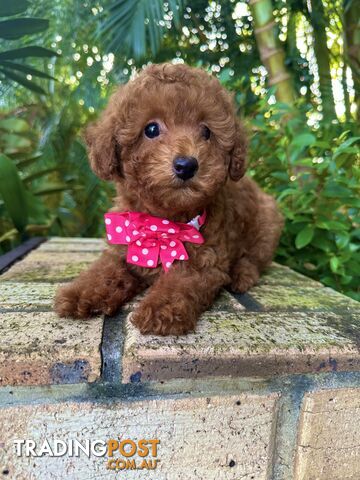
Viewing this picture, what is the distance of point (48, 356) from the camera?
4.10 ft

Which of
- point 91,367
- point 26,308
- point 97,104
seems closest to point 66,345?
point 91,367

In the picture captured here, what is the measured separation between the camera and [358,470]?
142cm

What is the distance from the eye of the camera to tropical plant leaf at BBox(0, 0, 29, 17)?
2535mm

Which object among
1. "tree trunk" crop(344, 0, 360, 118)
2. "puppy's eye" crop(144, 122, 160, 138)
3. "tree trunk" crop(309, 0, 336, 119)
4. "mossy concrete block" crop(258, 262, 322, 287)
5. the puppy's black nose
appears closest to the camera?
the puppy's black nose

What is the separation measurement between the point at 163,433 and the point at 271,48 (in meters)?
2.57

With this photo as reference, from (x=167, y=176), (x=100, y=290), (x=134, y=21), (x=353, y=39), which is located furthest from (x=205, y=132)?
(x=353, y=39)

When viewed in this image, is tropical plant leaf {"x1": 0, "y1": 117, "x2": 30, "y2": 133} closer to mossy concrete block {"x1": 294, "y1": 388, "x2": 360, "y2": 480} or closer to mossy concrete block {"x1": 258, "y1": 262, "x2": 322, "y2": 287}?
mossy concrete block {"x1": 258, "y1": 262, "x2": 322, "y2": 287}

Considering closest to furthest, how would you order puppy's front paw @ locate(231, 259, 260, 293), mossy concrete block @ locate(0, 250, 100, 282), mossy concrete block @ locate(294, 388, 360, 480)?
mossy concrete block @ locate(294, 388, 360, 480)
puppy's front paw @ locate(231, 259, 260, 293)
mossy concrete block @ locate(0, 250, 100, 282)

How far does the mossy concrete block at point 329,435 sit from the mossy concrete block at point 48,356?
0.65 metres

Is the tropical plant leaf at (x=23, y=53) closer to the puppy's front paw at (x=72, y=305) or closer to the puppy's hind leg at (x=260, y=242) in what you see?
the puppy's hind leg at (x=260, y=242)

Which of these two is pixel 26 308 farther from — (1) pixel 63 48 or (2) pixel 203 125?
(1) pixel 63 48

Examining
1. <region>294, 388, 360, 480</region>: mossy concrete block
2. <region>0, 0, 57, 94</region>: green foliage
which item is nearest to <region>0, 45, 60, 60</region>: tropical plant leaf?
<region>0, 0, 57, 94</region>: green foliage

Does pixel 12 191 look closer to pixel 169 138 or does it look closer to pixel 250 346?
pixel 169 138

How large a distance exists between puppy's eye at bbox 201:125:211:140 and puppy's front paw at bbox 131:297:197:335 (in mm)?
637
